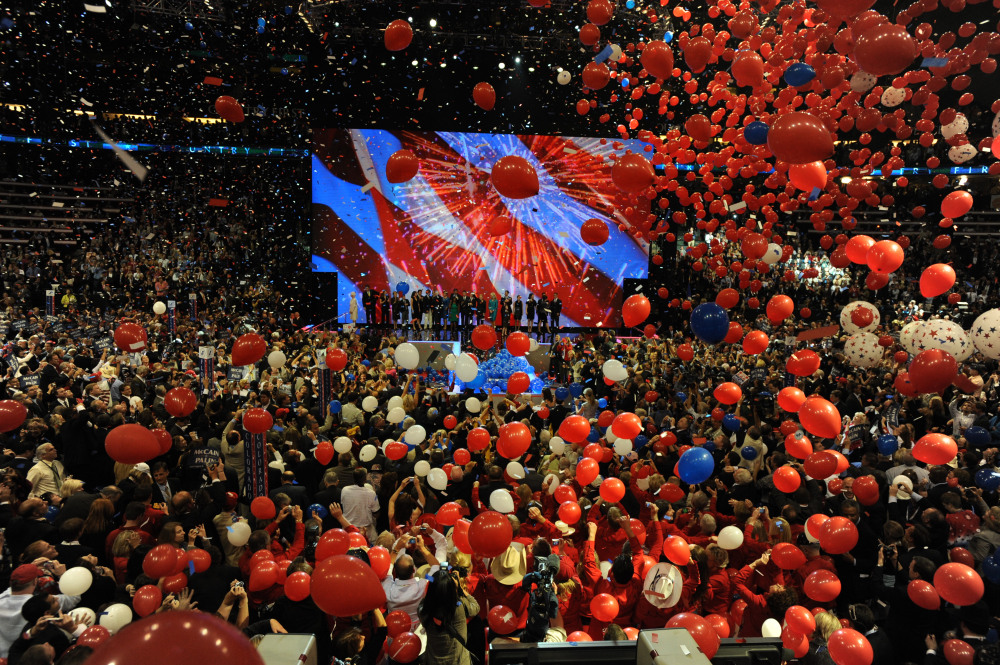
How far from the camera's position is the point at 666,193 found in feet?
53.6

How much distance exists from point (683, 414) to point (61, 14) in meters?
15.7

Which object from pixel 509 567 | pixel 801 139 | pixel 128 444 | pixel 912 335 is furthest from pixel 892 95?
pixel 128 444

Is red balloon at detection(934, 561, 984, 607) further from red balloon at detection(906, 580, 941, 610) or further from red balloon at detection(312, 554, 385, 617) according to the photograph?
red balloon at detection(312, 554, 385, 617)

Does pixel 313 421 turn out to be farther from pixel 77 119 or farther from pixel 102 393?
pixel 77 119

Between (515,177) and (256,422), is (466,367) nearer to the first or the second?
(256,422)

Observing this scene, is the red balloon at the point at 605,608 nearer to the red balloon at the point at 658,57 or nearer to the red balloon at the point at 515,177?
the red balloon at the point at 515,177

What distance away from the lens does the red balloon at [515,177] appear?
4156mm

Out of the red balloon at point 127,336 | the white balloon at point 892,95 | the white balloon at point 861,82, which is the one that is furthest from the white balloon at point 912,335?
the red balloon at point 127,336

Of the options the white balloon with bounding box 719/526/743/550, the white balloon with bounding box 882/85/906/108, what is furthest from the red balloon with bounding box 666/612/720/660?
the white balloon with bounding box 882/85/906/108

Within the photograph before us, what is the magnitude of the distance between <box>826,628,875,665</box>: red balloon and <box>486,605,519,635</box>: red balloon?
5.15 ft

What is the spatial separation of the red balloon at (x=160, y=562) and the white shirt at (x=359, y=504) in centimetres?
144

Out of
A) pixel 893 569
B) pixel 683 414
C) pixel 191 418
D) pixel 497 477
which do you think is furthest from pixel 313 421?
pixel 893 569

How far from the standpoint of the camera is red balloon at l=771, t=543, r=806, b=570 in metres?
3.66

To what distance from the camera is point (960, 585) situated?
10.7 feet
